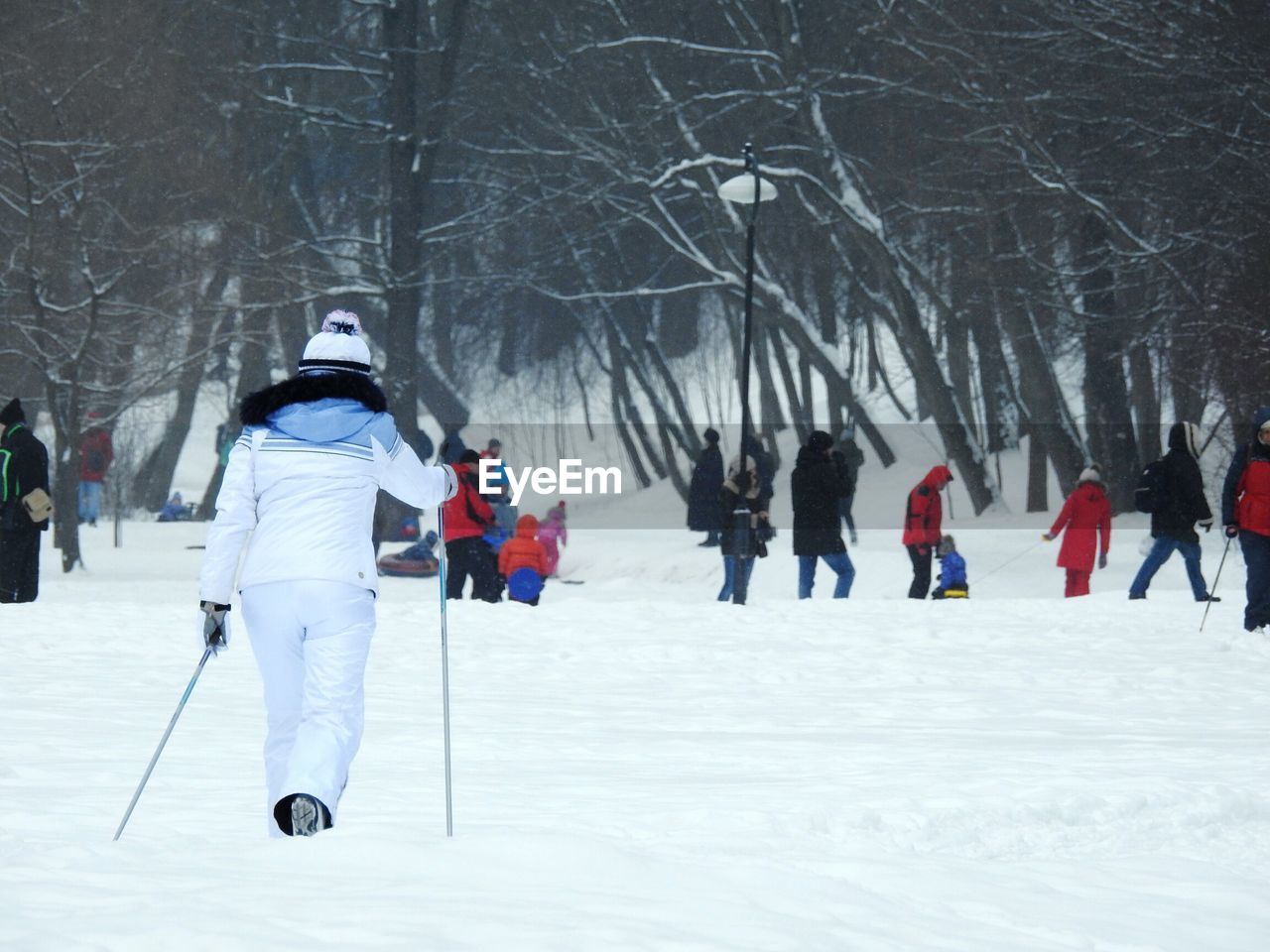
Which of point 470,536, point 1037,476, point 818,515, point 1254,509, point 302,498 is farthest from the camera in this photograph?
point 1037,476

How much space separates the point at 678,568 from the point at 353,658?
20.5m

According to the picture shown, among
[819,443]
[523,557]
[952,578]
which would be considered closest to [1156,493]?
[952,578]

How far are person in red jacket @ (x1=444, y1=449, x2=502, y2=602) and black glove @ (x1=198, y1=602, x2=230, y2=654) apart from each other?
9549 mm

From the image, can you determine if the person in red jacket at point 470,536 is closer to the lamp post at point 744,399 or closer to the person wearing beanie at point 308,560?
the lamp post at point 744,399

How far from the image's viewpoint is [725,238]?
32312 millimetres

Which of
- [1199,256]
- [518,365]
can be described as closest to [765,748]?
[1199,256]

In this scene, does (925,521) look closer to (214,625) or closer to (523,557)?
(523,557)

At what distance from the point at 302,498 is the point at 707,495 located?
20.3 meters

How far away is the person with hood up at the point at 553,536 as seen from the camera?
Result: 26.0 meters

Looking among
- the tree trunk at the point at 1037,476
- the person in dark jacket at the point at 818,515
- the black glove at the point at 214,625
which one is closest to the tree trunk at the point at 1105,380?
the tree trunk at the point at 1037,476

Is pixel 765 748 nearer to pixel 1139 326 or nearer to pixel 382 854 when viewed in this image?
pixel 382 854

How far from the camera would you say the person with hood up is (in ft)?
85.5

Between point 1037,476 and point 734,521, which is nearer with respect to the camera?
point 734,521

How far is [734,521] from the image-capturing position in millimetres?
18781
